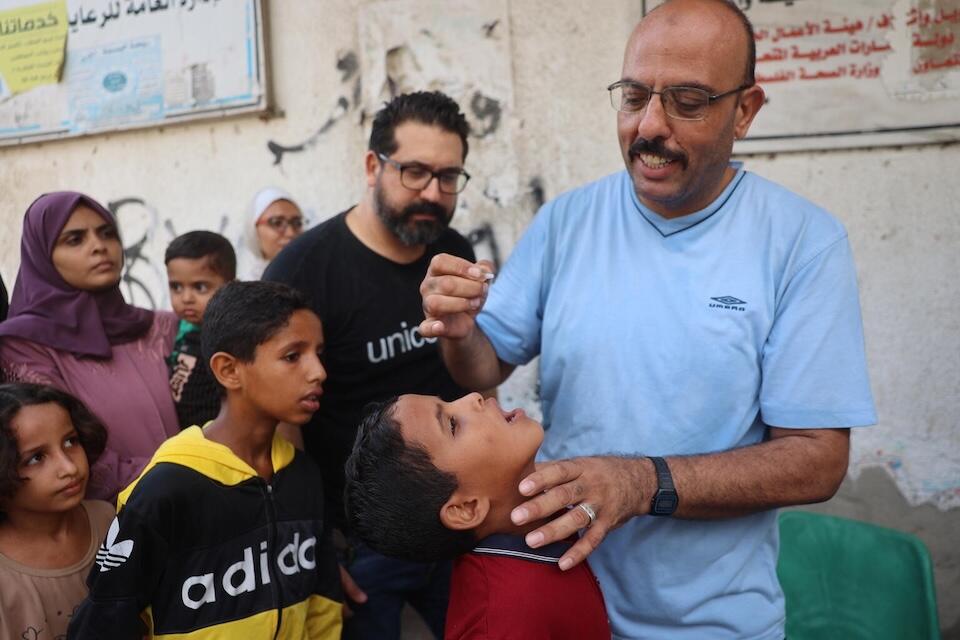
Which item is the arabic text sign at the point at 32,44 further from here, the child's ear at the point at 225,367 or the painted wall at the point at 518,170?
the child's ear at the point at 225,367

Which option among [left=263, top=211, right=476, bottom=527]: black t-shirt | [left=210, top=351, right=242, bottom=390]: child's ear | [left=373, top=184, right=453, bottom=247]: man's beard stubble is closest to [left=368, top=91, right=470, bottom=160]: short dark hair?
[left=373, top=184, right=453, bottom=247]: man's beard stubble

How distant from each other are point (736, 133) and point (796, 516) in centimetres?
167

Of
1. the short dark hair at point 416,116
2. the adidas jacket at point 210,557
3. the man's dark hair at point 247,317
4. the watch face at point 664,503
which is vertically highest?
the short dark hair at point 416,116

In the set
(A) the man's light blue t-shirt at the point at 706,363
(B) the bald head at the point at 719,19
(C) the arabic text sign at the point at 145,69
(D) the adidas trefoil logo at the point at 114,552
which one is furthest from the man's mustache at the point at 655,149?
(C) the arabic text sign at the point at 145,69

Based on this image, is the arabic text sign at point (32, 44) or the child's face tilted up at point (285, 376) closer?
the child's face tilted up at point (285, 376)

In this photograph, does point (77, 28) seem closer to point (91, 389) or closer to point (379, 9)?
point (379, 9)

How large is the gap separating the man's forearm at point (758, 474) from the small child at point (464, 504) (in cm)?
26

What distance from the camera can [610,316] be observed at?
174 cm

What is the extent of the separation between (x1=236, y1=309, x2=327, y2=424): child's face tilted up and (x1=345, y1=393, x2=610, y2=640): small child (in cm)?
48

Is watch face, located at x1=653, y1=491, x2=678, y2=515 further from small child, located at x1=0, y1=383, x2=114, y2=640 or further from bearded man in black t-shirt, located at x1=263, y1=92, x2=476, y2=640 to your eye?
small child, located at x1=0, y1=383, x2=114, y2=640

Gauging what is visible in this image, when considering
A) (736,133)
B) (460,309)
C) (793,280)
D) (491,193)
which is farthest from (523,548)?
(491,193)

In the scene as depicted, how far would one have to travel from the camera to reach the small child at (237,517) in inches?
71.4

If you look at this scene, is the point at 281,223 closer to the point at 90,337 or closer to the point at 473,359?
the point at 90,337

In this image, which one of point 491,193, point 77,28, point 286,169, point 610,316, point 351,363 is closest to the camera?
point 610,316
